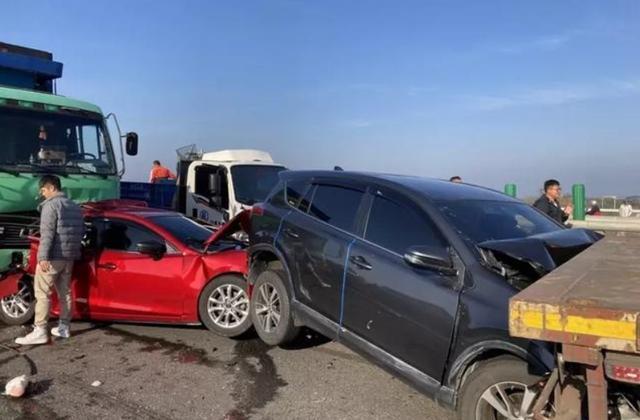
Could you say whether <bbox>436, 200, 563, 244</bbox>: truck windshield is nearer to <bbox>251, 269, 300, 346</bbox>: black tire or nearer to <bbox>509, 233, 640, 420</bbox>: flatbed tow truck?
<bbox>509, 233, 640, 420</bbox>: flatbed tow truck

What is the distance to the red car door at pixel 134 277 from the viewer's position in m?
6.77

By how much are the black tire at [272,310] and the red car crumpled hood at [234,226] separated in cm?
85

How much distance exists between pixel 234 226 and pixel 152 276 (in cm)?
106

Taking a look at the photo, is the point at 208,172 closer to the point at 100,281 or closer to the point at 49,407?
the point at 100,281

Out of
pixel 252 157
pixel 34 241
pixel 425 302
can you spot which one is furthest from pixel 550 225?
pixel 252 157

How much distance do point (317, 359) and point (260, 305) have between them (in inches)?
30.4

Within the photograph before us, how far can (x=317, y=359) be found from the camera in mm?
5992

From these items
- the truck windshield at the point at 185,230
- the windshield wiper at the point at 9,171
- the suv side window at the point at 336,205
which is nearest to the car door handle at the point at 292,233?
the suv side window at the point at 336,205

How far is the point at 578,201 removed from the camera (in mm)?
13570

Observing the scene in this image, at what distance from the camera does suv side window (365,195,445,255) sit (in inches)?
173

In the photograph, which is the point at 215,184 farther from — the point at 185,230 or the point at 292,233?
the point at 292,233

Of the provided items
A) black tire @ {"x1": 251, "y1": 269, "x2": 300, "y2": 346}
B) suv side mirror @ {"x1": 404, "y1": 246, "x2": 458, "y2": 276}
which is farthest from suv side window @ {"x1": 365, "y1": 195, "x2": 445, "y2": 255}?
black tire @ {"x1": 251, "y1": 269, "x2": 300, "y2": 346}

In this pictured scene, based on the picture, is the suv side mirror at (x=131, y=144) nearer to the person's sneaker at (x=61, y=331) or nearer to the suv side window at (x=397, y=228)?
the person's sneaker at (x=61, y=331)

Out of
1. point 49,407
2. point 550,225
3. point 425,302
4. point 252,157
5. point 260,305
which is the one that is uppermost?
point 252,157
